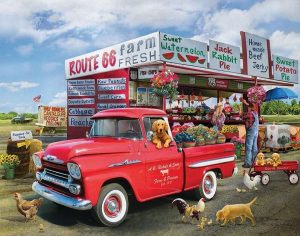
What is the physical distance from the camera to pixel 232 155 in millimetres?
8484

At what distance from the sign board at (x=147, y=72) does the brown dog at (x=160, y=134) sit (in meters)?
8.49

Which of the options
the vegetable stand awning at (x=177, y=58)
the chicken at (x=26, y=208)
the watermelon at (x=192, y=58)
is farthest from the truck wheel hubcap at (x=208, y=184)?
the watermelon at (x=192, y=58)

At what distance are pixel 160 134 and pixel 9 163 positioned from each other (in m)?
5.61

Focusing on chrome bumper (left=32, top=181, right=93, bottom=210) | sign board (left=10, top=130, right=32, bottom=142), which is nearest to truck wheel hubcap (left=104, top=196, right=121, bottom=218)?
chrome bumper (left=32, top=181, right=93, bottom=210)

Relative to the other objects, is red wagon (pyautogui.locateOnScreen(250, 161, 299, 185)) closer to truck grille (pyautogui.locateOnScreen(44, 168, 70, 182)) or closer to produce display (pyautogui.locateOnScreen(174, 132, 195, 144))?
produce display (pyautogui.locateOnScreen(174, 132, 195, 144))

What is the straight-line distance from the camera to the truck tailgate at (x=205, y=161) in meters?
7.25

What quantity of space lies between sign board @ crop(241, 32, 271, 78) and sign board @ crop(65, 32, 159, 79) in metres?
7.67

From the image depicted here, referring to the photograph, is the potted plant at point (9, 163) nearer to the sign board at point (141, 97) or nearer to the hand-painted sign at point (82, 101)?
the sign board at point (141, 97)

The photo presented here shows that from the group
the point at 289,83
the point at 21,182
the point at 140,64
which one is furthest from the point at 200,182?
the point at 289,83

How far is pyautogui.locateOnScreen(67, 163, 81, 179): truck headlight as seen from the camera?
220 inches

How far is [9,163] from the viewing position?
1040 centimetres

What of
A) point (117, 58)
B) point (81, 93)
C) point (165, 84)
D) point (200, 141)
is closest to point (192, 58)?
point (117, 58)

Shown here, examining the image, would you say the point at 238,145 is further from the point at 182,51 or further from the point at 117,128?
the point at 117,128

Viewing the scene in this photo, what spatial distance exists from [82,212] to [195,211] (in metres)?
2.13
